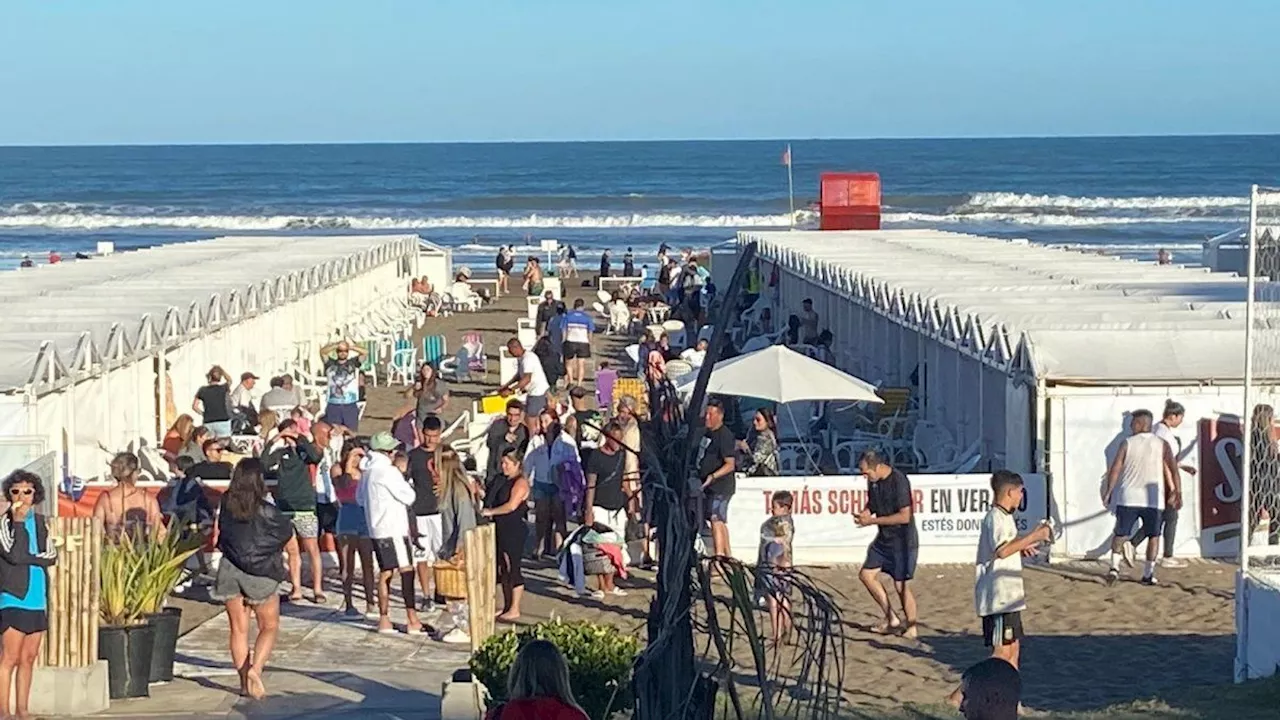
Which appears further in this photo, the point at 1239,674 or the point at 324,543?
the point at 324,543

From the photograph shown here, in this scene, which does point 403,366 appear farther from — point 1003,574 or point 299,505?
point 1003,574

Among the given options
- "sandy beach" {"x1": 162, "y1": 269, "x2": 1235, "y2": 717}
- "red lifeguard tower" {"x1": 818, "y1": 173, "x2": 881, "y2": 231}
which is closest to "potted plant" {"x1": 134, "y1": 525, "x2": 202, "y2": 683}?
"sandy beach" {"x1": 162, "y1": 269, "x2": 1235, "y2": 717}

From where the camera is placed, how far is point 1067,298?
728 inches

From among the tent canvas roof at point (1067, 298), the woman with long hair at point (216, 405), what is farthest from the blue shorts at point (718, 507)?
the woman with long hair at point (216, 405)

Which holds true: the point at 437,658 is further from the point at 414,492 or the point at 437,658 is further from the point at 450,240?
the point at 450,240

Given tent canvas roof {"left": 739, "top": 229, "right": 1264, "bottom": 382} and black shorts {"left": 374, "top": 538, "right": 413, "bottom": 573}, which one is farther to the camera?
tent canvas roof {"left": 739, "top": 229, "right": 1264, "bottom": 382}

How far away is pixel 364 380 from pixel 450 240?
3941 centimetres

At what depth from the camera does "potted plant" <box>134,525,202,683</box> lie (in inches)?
396

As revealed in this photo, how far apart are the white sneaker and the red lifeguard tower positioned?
29.1 metres

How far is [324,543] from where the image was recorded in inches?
546

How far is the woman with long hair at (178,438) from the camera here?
16094mm

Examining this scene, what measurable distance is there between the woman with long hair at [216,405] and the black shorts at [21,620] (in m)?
8.71

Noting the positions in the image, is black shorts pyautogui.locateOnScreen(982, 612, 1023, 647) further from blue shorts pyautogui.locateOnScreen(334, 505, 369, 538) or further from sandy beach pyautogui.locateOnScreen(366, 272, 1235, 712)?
blue shorts pyautogui.locateOnScreen(334, 505, 369, 538)

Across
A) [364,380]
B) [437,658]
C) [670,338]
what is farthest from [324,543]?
[670,338]
